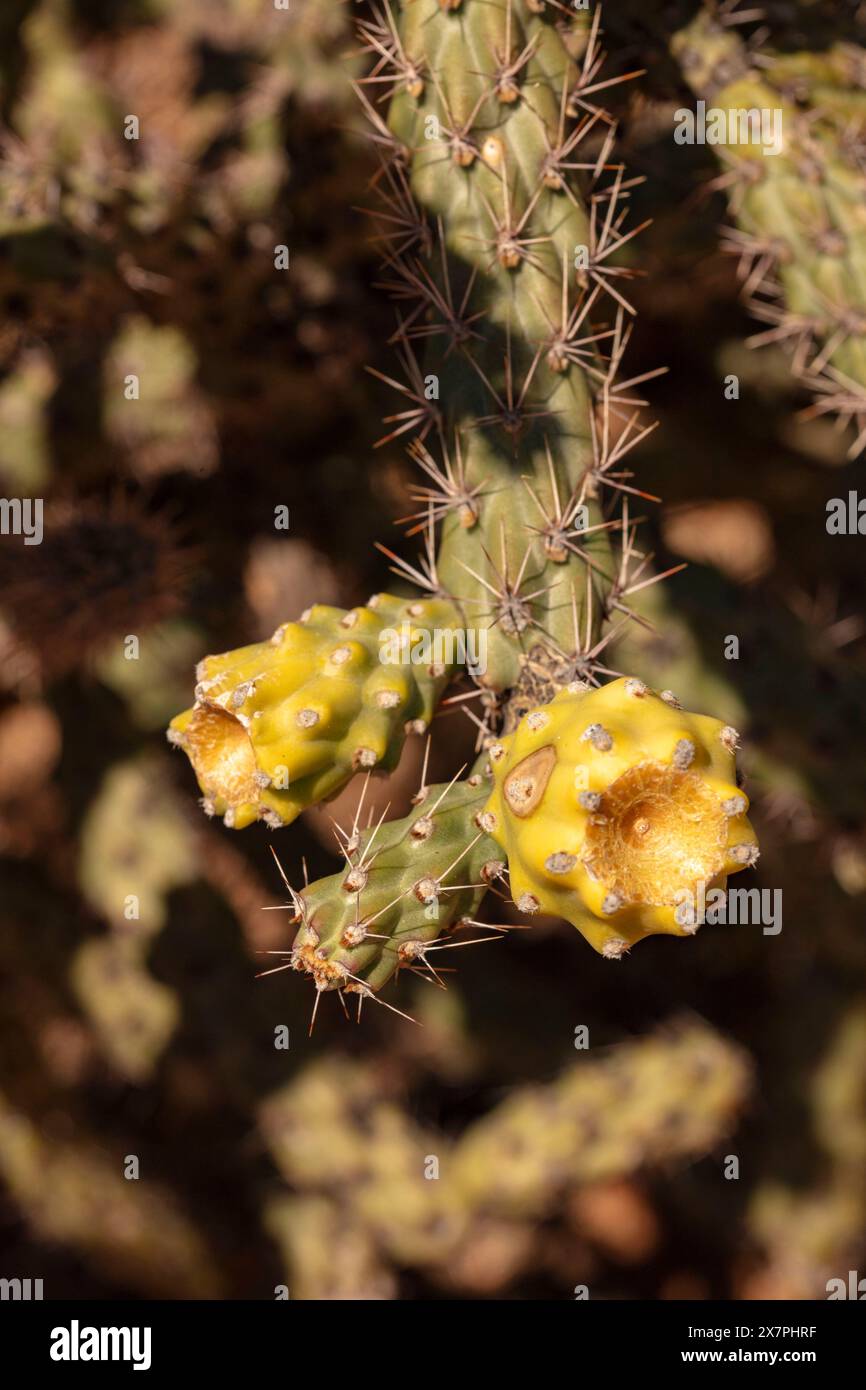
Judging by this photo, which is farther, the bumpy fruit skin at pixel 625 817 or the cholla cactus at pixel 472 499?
the cholla cactus at pixel 472 499

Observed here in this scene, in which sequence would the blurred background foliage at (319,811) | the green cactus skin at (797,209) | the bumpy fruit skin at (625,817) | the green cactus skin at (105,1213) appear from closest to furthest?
the bumpy fruit skin at (625,817) → the green cactus skin at (797,209) → the blurred background foliage at (319,811) → the green cactus skin at (105,1213)

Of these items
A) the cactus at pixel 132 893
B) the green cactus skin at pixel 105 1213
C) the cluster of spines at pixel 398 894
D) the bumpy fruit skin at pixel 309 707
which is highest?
the bumpy fruit skin at pixel 309 707

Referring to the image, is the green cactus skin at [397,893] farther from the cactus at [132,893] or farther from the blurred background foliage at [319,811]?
the cactus at [132,893]

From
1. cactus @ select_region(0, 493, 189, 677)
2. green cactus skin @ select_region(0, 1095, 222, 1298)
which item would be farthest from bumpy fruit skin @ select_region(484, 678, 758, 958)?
green cactus skin @ select_region(0, 1095, 222, 1298)

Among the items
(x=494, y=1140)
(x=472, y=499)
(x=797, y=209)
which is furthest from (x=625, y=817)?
(x=494, y=1140)

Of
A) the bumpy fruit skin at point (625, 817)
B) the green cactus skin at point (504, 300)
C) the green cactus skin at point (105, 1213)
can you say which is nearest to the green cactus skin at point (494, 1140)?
the green cactus skin at point (105, 1213)

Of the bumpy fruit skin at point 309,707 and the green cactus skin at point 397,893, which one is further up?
the bumpy fruit skin at point 309,707
